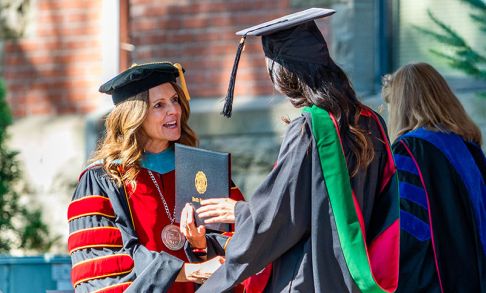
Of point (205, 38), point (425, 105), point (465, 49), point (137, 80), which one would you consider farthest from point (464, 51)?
point (137, 80)

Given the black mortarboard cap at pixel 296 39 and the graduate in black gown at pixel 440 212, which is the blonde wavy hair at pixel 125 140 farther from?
the graduate in black gown at pixel 440 212

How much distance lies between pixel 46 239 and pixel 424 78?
11.5ft

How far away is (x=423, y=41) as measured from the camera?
23.9 ft

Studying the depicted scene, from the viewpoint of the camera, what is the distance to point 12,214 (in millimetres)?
7320

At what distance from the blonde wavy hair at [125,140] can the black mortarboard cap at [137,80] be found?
0.03m

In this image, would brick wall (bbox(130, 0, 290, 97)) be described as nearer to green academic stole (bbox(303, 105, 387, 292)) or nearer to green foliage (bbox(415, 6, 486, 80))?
green foliage (bbox(415, 6, 486, 80))

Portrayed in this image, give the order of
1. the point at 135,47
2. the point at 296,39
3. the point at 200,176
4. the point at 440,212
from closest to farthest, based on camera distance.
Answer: the point at 296,39, the point at 200,176, the point at 440,212, the point at 135,47

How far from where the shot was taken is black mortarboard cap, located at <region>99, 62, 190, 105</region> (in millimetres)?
4535

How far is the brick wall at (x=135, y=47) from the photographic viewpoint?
7473 millimetres

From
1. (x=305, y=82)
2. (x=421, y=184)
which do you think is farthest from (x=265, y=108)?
(x=305, y=82)

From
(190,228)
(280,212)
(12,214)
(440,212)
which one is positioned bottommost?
(12,214)

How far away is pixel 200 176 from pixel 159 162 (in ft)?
1.30

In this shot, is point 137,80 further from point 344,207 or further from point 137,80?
point 344,207

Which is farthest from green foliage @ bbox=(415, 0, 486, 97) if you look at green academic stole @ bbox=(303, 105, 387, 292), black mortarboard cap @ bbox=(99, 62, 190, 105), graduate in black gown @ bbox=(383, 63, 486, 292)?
green academic stole @ bbox=(303, 105, 387, 292)
